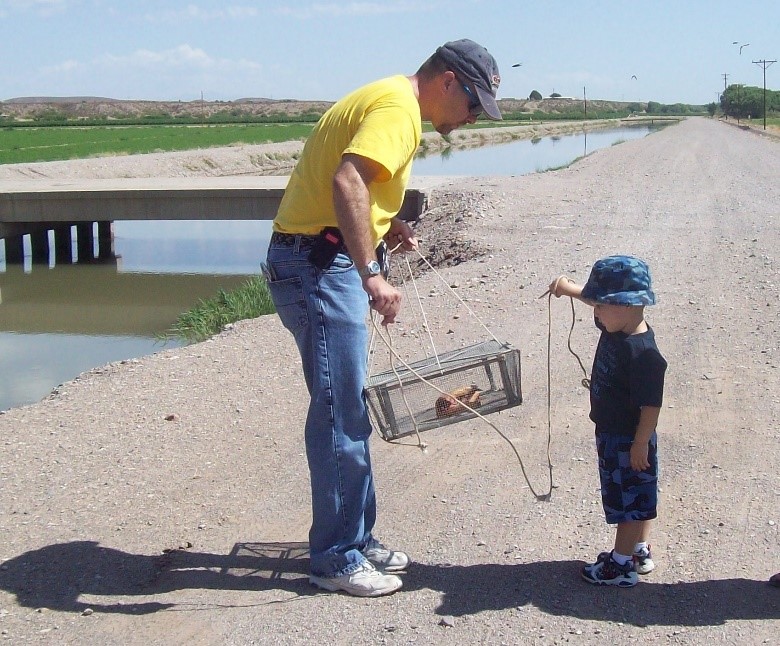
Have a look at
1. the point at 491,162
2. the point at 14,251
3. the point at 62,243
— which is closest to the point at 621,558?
the point at 14,251

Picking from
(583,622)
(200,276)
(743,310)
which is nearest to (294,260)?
(583,622)

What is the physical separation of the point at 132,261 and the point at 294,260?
20160 mm

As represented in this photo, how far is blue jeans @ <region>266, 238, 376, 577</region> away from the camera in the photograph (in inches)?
145

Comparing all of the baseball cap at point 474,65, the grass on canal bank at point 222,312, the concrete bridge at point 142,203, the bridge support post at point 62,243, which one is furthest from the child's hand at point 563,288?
the bridge support post at point 62,243

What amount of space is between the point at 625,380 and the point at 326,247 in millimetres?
1240

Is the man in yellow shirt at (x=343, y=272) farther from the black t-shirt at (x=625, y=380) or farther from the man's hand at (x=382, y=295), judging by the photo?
the black t-shirt at (x=625, y=380)

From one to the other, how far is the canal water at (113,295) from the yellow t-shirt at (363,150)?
7266mm

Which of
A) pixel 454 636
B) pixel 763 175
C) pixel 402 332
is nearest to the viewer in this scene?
pixel 454 636

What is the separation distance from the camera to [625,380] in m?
3.68

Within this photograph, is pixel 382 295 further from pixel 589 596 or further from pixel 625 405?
pixel 589 596

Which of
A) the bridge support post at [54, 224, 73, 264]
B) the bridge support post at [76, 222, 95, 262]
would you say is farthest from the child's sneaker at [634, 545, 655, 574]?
the bridge support post at [54, 224, 73, 264]

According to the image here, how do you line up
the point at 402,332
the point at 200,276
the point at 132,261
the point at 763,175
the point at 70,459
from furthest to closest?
the point at 763,175, the point at 132,261, the point at 200,276, the point at 402,332, the point at 70,459

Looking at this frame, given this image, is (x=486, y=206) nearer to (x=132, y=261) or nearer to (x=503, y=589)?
(x=132, y=261)

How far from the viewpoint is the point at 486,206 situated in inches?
657
